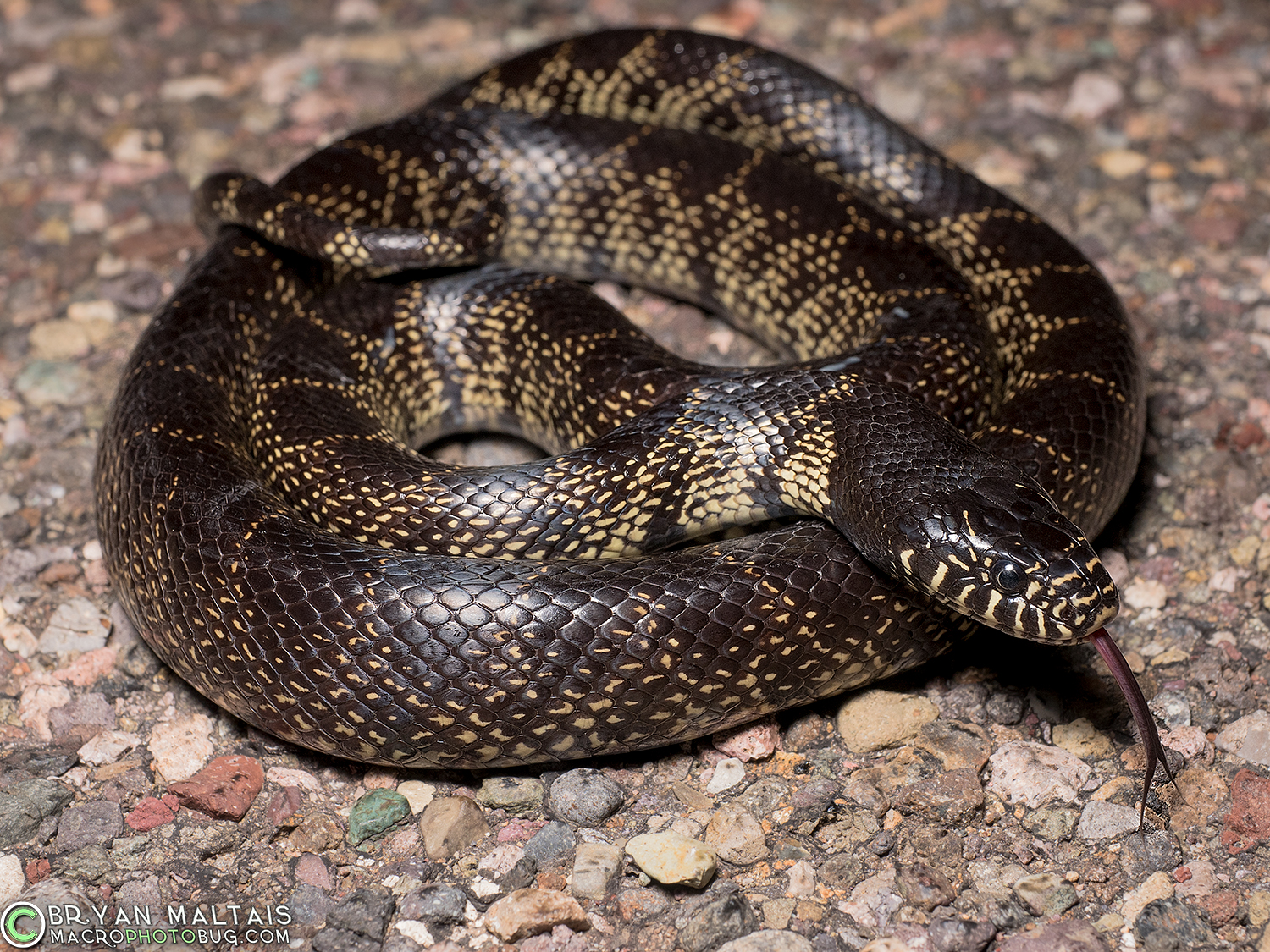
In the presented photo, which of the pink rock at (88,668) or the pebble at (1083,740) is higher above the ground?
the pebble at (1083,740)

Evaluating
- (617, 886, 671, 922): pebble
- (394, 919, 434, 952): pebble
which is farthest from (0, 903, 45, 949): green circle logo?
(617, 886, 671, 922): pebble

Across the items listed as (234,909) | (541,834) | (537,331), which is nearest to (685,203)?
(537,331)

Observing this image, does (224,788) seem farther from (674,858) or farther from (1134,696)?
(1134,696)

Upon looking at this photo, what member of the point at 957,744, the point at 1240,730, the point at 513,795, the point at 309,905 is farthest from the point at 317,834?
the point at 1240,730

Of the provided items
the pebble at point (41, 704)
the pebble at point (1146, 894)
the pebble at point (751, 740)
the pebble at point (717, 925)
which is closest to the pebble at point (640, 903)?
the pebble at point (717, 925)

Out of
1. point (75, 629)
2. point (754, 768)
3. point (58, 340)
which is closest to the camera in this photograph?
point (754, 768)

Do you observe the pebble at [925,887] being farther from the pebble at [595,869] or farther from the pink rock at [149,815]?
the pink rock at [149,815]

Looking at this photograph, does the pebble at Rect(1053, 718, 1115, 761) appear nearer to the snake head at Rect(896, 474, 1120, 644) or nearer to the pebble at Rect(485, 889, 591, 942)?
the snake head at Rect(896, 474, 1120, 644)
